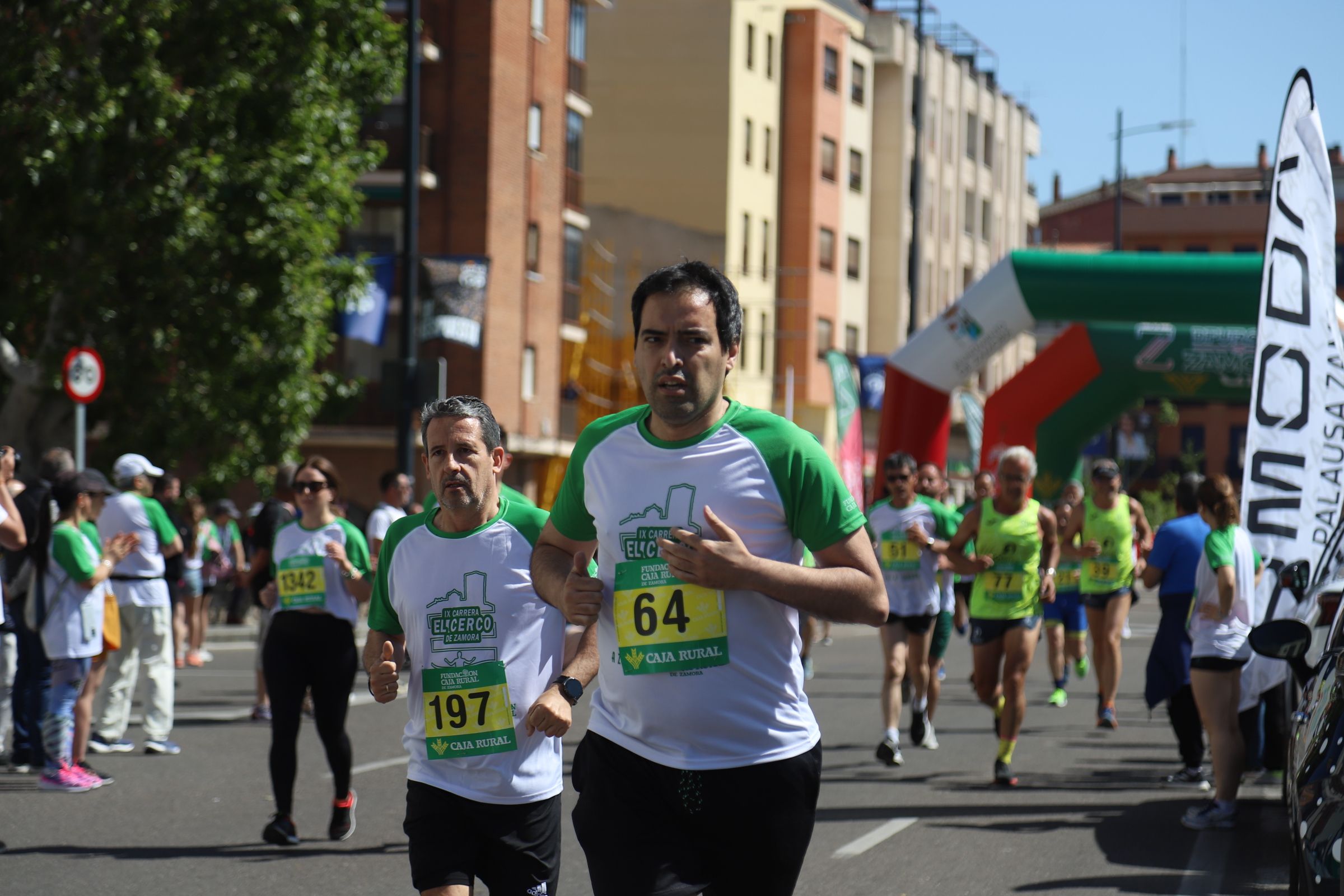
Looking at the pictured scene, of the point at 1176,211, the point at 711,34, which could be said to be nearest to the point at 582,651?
the point at 711,34

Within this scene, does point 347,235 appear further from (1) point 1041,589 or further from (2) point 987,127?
(2) point 987,127

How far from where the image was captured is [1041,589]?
41.2 feet

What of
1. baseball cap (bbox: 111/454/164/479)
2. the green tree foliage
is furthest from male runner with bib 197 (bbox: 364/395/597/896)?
the green tree foliage

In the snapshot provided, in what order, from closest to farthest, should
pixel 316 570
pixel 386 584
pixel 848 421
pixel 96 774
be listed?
1. pixel 386 584
2. pixel 316 570
3. pixel 96 774
4. pixel 848 421

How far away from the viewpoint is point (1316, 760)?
5.16 metres

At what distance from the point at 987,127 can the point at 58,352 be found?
5806 cm

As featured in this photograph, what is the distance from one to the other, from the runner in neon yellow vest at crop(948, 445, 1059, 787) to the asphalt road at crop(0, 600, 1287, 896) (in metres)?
0.57

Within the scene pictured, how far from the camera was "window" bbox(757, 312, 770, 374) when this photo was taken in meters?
56.0

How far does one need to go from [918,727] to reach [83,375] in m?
8.81

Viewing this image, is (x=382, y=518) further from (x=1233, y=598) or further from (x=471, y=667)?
(x=471, y=667)

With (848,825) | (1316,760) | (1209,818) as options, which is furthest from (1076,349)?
(1316,760)

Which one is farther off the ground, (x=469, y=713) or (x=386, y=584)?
(x=386, y=584)

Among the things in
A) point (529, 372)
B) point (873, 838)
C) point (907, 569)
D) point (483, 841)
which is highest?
point (529, 372)

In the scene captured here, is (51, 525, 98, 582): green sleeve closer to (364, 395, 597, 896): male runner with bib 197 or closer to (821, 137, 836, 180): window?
(364, 395, 597, 896): male runner with bib 197
